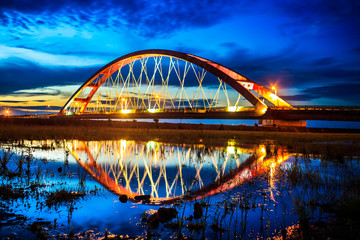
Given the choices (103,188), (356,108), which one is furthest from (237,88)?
(103,188)

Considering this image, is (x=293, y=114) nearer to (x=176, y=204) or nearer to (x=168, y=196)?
(x=168, y=196)

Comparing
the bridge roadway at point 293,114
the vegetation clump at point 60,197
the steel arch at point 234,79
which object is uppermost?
the steel arch at point 234,79

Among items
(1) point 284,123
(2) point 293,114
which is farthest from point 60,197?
(1) point 284,123

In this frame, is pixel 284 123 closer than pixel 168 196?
No

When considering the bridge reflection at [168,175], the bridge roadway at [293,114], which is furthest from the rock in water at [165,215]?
the bridge roadway at [293,114]

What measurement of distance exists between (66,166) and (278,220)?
25.0 ft

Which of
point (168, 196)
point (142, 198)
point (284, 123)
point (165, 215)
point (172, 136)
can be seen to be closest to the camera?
point (165, 215)

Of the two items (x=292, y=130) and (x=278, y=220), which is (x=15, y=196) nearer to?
(x=278, y=220)

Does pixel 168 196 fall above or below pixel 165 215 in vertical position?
below

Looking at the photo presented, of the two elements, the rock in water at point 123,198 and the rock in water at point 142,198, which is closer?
the rock in water at point 123,198

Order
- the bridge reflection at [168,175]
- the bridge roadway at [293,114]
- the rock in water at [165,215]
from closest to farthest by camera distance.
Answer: the rock in water at [165,215]
the bridge reflection at [168,175]
the bridge roadway at [293,114]

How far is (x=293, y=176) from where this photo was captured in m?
8.41

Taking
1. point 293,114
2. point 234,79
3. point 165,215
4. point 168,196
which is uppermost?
point 234,79

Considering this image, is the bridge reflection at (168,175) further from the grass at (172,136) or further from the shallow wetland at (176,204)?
the grass at (172,136)
